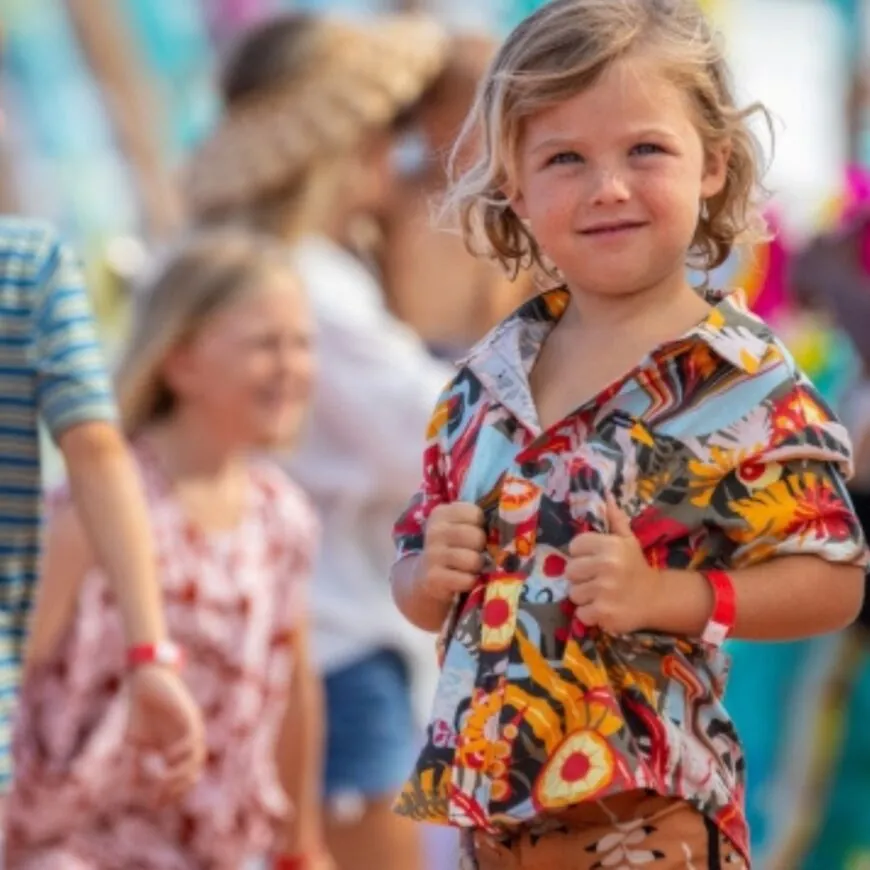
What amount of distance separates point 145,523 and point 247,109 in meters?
2.40

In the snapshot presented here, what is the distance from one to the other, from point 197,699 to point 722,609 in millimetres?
2029

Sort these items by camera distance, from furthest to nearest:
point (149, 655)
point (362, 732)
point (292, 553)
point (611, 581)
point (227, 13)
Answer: point (227, 13)
point (362, 732)
point (292, 553)
point (149, 655)
point (611, 581)

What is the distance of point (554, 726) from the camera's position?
2.84 metres

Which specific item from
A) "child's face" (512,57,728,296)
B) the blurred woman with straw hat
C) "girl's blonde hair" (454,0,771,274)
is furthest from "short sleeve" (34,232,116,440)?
the blurred woman with straw hat

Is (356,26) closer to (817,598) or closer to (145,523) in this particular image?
(145,523)

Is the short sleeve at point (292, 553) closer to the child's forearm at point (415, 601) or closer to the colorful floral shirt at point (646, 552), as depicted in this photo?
the child's forearm at point (415, 601)

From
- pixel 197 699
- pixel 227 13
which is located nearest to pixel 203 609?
pixel 197 699

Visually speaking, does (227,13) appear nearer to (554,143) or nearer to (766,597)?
(554,143)

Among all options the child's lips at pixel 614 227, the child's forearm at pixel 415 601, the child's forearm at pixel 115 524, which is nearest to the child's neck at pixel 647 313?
the child's lips at pixel 614 227

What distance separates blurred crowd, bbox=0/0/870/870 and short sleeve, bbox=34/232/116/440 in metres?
0.78

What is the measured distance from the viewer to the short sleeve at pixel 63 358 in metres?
3.79

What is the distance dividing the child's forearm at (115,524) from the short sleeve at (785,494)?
1.18m

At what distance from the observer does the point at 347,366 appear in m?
5.73

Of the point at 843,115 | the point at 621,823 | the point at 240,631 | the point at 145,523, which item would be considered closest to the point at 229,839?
the point at 240,631
